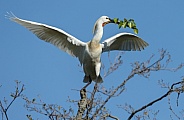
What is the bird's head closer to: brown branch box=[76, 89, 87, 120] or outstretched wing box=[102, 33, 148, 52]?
outstretched wing box=[102, 33, 148, 52]

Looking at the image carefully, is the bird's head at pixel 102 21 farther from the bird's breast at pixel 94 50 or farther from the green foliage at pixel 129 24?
the green foliage at pixel 129 24

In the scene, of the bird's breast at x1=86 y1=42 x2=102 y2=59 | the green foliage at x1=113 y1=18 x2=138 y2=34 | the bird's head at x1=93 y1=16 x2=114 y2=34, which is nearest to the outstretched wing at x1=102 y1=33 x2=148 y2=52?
the bird's head at x1=93 y1=16 x2=114 y2=34

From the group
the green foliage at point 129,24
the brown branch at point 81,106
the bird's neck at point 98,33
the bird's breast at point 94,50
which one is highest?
the bird's neck at point 98,33

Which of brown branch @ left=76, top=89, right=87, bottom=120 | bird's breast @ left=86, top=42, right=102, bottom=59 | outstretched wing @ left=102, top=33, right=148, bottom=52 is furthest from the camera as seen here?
outstretched wing @ left=102, top=33, right=148, bottom=52

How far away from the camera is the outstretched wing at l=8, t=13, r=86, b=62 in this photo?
27.0 ft

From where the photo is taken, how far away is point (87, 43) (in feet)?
27.4

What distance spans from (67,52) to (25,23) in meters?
0.85

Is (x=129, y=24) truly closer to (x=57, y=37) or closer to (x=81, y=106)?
(x=81, y=106)

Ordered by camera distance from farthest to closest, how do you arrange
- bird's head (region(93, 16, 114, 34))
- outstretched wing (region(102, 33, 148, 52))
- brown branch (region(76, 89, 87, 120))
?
outstretched wing (region(102, 33, 148, 52))
bird's head (region(93, 16, 114, 34))
brown branch (region(76, 89, 87, 120))

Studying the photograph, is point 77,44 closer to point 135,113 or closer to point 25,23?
point 25,23

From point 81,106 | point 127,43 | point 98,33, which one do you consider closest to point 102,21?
point 98,33

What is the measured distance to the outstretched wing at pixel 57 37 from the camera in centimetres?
823

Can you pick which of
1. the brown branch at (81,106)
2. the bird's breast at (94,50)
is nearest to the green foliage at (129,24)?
the brown branch at (81,106)

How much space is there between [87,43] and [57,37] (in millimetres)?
495
